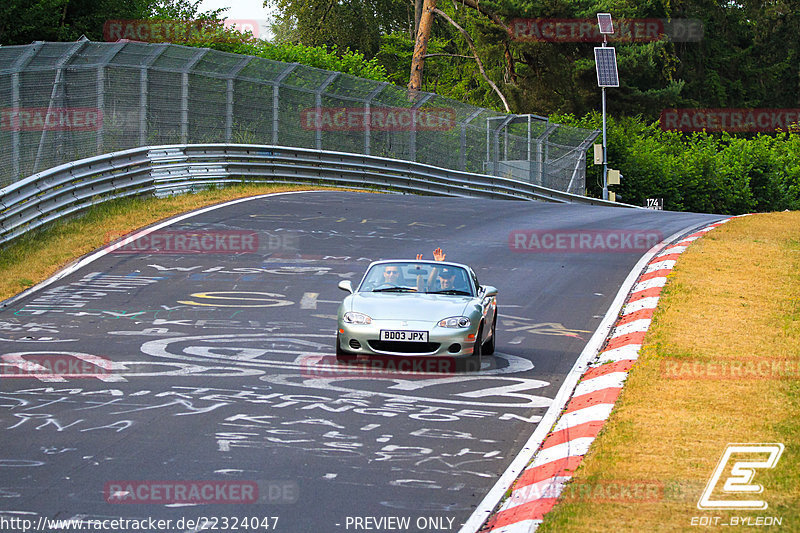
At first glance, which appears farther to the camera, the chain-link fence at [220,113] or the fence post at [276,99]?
the fence post at [276,99]

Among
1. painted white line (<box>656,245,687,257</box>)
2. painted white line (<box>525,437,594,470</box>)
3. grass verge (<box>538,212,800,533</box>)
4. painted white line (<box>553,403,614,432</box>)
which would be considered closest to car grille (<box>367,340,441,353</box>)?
grass verge (<box>538,212,800,533</box>)

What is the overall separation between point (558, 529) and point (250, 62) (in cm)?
2297

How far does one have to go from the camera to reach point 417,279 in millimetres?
11859

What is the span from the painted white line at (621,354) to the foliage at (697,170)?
35.0 m

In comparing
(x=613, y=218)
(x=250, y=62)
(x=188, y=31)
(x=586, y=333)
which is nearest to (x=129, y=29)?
(x=188, y=31)

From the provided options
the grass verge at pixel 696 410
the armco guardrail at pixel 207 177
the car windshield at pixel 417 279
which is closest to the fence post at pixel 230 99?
the armco guardrail at pixel 207 177

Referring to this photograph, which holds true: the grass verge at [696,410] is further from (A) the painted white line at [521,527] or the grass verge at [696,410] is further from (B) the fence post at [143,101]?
(B) the fence post at [143,101]

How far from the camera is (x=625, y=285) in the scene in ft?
51.7

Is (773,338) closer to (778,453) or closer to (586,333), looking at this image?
(586,333)

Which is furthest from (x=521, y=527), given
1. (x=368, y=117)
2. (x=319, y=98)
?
(x=368, y=117)

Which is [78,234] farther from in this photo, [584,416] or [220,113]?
[584,416]

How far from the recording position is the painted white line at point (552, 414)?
610cm

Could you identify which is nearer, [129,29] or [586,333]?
[586,333]

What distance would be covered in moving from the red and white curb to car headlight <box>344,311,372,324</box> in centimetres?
232
